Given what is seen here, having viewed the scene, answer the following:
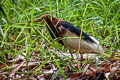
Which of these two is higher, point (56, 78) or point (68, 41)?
point (68, 41)

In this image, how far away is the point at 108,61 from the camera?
8.70 ft

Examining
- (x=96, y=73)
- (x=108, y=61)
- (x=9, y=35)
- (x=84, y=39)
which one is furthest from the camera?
(x=9, y=35)

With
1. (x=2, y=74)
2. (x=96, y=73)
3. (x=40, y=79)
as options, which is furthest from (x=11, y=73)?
(x=96, y=73)

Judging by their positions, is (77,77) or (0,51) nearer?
(77,77)

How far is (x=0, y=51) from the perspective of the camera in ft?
10.7

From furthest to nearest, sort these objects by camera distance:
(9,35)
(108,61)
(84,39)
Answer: (9,35) < (84,39) < (108,61)

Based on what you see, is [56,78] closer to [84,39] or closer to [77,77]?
[77,77]

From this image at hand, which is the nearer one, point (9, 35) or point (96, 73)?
point (96, 73)

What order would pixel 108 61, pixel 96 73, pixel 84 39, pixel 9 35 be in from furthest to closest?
pixel 9 35
pixel 84 39
pixel 108 61
pixel 96 73

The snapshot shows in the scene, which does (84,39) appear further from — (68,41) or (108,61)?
(108,61)

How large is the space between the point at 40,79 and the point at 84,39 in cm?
73

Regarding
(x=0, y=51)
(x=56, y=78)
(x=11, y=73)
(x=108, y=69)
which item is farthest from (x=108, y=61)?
(x=0, y=51)

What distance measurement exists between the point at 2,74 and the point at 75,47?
2.90 ft

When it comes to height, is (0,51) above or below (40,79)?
above
